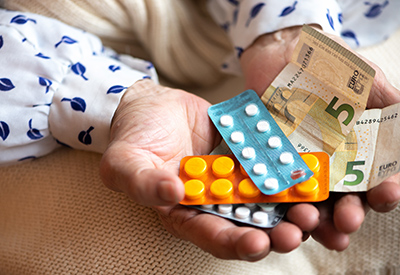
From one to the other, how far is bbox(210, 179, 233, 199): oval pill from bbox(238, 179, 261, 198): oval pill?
14 mm

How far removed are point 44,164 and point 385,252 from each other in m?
0.61

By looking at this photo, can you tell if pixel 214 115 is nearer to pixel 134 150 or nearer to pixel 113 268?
pixel 134 150

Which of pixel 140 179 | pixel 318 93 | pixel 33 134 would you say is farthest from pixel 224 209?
pixel 33 134

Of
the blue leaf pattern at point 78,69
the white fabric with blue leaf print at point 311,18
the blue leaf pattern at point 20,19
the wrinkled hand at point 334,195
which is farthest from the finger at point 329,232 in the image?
the blue leaf pattern at point 20,19

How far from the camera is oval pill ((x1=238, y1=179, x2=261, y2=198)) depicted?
49 cm

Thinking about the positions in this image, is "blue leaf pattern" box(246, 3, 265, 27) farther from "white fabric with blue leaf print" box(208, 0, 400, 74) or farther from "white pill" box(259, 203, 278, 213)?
"white pill" box(259, 203, 278, 213)

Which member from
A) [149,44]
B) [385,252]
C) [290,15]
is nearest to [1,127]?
[149,44]

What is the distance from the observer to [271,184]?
48 centimetres

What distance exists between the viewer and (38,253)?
584 mm

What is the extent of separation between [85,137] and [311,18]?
0.44m

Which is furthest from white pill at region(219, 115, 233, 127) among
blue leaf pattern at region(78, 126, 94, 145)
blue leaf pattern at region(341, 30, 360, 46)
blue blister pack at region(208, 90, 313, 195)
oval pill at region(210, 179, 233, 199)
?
blue leaf pattern at region(341, 30, 360, 46)

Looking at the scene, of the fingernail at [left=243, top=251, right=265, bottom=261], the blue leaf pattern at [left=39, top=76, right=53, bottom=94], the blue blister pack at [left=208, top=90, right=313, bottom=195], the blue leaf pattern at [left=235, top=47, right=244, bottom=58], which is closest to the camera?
the fingernail at [left=243, top=251, right=265, bottom=261]

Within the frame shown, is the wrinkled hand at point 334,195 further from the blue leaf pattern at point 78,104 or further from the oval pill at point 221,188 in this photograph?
the blue leaf pattern at point 78,104

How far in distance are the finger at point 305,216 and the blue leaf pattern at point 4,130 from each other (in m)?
0.46
